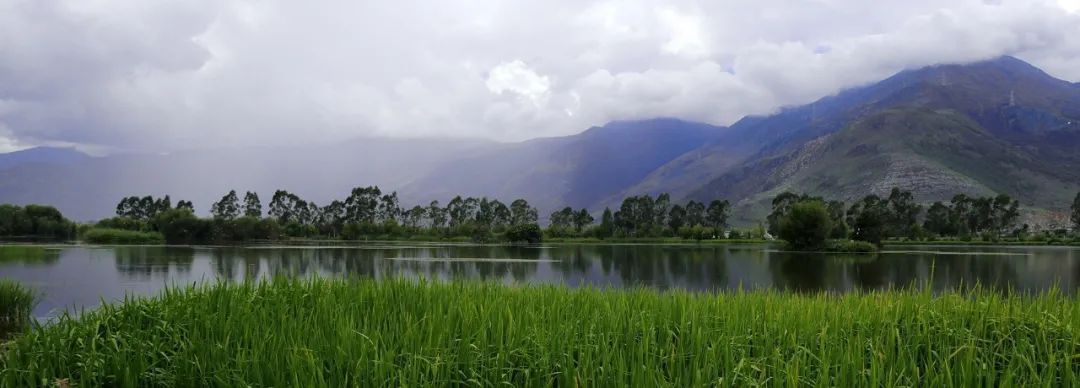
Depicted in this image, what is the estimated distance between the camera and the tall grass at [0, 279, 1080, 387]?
16.1ft

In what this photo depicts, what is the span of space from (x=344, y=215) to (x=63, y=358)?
14089 centimetres

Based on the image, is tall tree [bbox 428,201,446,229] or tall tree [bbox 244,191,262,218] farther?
tall tree [bbox 244,191,262,218]

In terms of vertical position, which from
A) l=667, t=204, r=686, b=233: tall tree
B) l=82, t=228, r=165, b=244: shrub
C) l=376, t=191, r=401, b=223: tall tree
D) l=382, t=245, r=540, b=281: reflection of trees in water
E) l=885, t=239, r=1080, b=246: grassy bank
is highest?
l=376, t=191, r=401, b=223: tall tree

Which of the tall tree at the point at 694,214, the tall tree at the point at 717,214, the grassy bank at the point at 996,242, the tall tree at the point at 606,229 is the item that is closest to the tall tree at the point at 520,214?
the tall tree at the point at 606,229

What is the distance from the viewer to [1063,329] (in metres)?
6.48

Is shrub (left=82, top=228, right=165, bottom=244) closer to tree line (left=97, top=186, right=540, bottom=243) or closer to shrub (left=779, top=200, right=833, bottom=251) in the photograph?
Result: tree line (left=97, top=186, right=540, bottom=243)

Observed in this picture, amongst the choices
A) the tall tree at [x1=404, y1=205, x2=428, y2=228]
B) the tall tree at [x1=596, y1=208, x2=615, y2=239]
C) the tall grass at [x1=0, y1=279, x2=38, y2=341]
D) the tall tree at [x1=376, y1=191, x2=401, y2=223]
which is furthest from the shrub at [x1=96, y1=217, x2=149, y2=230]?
the tall grass at [x1=0, y1=279, x2=38, y2=341]

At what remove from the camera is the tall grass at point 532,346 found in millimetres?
4922

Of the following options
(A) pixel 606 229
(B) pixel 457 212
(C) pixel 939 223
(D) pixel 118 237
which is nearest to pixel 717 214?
(A) pixel 606 229

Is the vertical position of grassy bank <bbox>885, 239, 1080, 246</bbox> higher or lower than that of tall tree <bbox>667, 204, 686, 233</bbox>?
lower

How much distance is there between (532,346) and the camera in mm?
5949

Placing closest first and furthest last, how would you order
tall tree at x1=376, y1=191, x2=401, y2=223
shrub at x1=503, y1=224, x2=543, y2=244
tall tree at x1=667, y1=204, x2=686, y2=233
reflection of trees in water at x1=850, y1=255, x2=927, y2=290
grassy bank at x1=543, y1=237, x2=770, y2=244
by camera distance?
reflection of trees in water at x1=850, y1=255, x2=927, y2=290, grassy bank at x1=543, y1=237, x2=770, y2=244, shrub at x1=503, y1=224, x2=543, y2=244, tall tree at x1=667, y1=204, x2=686, y2=233, tall tree at x1=376, y1=191, x2=401, y2=223

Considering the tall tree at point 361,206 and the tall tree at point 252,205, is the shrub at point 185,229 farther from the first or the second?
the tall tree at point 252,205

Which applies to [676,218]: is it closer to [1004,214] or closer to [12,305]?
[1004,214]
